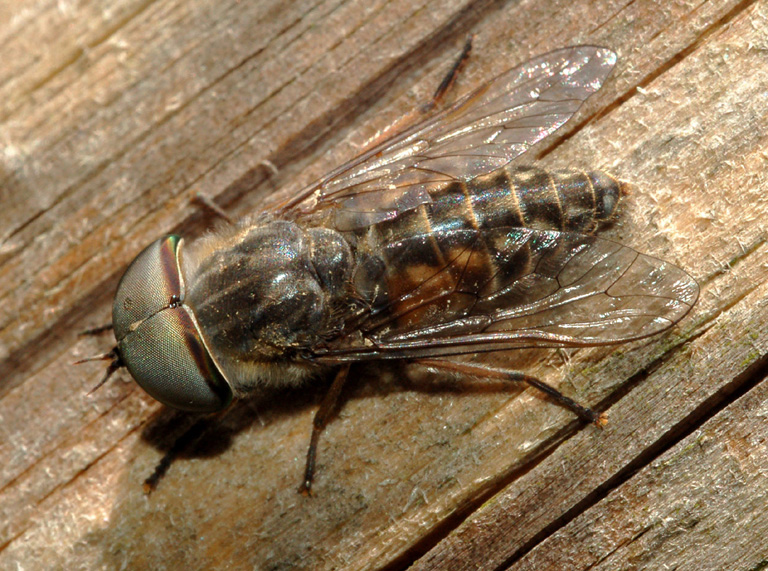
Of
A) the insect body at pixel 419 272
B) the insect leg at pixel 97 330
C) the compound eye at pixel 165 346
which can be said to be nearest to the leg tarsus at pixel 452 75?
the insect body at pixel 419 272

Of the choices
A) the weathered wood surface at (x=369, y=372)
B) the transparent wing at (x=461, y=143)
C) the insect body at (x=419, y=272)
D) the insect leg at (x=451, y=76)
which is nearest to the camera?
the weathered wood surface at (x=369, y=372)

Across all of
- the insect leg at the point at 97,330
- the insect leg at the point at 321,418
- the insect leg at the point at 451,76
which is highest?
the insect leg at the point at 451,76

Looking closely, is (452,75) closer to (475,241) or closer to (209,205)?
(475,241)

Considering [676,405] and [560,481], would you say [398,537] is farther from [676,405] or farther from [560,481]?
[676,405]

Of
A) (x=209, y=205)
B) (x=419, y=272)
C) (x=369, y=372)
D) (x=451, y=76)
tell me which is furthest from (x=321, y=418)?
(x=451, y=76)

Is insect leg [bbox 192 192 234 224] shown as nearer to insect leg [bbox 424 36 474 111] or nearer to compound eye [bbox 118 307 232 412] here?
compound eye [bbox 118 307 232 412]

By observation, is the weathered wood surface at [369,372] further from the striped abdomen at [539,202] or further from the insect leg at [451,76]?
the striped abdomen at [539,202]
